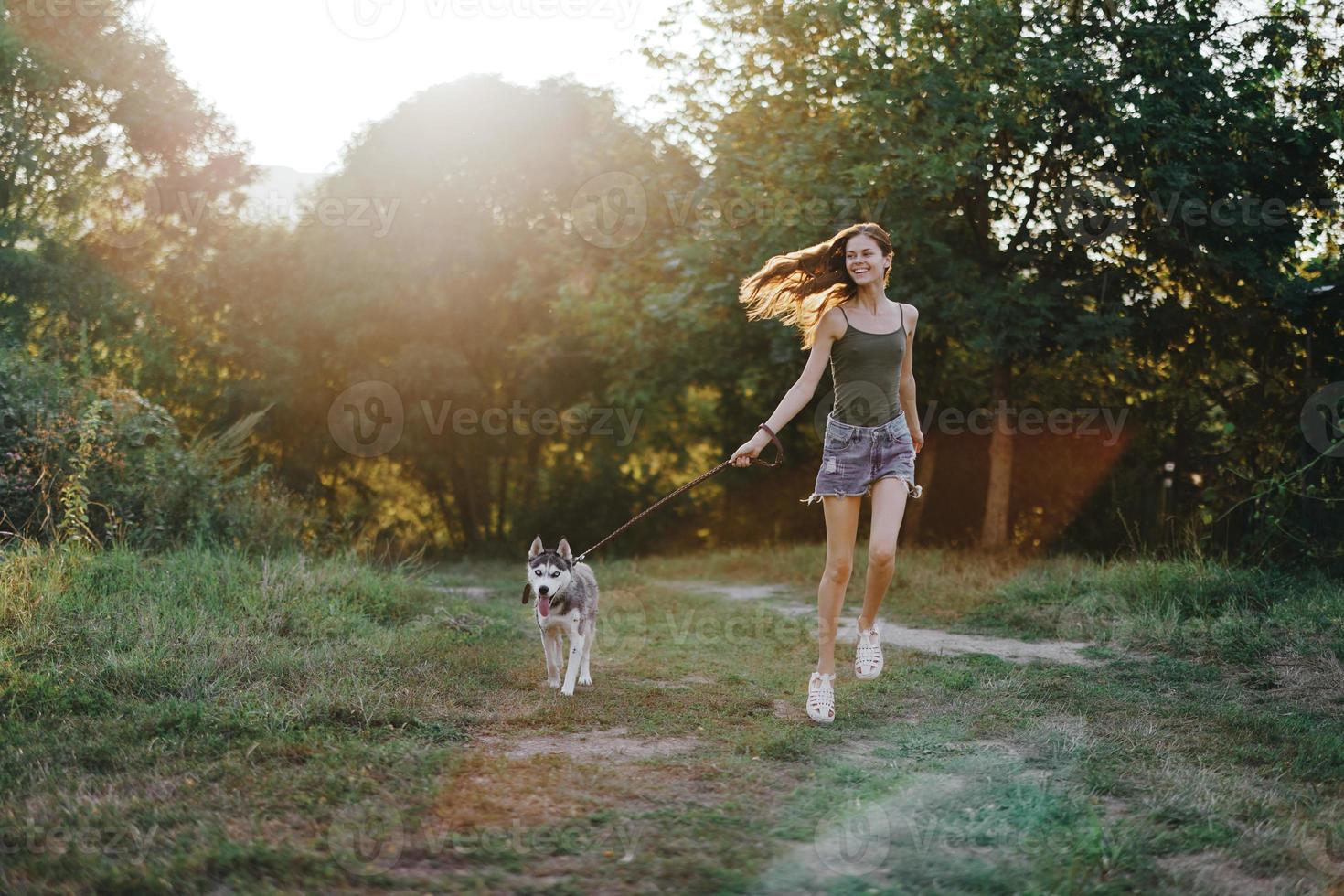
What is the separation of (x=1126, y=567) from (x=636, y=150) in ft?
27.8

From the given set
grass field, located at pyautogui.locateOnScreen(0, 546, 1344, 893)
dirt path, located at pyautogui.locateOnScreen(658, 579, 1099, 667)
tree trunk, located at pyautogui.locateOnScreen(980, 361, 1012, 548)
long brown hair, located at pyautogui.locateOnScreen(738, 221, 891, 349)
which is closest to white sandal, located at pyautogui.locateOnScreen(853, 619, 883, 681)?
grass field, located at pyautogui.locateOnScreen(0, 546, 1344, 893)

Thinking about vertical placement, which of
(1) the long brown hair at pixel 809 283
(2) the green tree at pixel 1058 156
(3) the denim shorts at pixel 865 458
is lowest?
(3) the denim shorts at pixel 865 458

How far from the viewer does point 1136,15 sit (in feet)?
33.6

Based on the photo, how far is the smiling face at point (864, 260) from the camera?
510 centimetres

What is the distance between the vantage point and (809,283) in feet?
18.5

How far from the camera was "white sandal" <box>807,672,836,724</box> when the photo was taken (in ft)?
16.7

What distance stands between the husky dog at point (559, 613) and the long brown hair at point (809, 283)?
1.89m

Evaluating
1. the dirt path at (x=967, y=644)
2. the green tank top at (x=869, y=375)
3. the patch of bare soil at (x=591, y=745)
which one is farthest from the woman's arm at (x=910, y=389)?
the dirt path at (x=967, y=644)

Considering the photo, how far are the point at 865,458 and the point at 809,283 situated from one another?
114cm

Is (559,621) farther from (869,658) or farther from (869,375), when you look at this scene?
(869,375)

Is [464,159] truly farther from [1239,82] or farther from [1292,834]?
[1292,834]

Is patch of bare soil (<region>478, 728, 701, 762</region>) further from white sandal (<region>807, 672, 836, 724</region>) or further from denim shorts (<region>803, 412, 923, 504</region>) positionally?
denim shorts (<region>803, 412, 923, 504</region>)

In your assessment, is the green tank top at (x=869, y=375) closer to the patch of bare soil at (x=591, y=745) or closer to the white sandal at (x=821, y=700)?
the white sandal at (x=821, y=700)

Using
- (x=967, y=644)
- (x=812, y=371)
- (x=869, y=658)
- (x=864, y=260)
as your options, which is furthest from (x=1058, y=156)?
(x=869, y=658)
